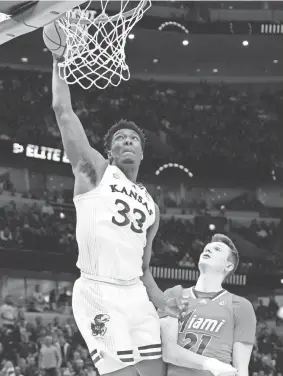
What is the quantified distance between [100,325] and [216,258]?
1072mm

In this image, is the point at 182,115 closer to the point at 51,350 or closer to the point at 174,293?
the point at 51,350

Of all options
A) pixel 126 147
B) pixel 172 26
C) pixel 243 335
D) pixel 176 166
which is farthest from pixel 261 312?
pixel 126 147

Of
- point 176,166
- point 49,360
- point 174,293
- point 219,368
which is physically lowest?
point 49,360

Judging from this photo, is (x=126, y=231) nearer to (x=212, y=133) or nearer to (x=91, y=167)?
(x=91, y=167)

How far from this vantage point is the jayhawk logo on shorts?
5.13 meters

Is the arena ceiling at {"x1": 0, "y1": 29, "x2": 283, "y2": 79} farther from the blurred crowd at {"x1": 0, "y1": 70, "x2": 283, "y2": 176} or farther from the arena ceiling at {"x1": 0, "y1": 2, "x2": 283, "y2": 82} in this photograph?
the blurred crowd at {"x1": 0, "y1": 70, "x2": 283, "y2": 176}

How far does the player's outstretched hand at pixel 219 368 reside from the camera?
513 cm

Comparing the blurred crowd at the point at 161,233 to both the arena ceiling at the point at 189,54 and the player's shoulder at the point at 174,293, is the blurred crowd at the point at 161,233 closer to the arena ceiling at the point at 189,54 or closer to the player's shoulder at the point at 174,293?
the arena ceiling at the point at 189,54

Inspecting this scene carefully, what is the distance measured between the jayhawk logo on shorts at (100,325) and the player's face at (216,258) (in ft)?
3.15

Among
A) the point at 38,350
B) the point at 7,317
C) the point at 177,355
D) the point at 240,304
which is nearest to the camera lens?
the point at 177,355

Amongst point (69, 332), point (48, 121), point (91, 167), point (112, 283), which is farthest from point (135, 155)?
point (48, 121)

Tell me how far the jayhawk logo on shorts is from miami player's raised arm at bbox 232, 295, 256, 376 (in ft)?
3.07

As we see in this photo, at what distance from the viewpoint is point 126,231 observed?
5.24m

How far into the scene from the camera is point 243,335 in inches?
219
